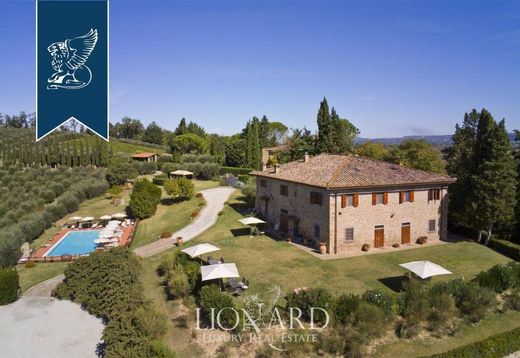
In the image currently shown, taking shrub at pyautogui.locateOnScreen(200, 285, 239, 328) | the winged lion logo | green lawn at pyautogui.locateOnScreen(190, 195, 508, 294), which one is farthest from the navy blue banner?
green lawn at pyautogui.locateOnScreen(190, 195, 508, 294)

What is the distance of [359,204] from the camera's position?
2920 cm

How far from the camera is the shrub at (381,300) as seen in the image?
18.5 metres

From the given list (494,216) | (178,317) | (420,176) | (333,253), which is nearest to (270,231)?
(333,253)

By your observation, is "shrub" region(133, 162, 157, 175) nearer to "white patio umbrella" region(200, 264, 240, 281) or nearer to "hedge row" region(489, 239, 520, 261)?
"white patio umbrella" region(200, 264, 240, 281)

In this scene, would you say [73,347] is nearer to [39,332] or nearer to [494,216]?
[39,332]

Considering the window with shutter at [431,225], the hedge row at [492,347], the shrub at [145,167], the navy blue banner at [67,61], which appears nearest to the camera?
the hedge row at [492,347]

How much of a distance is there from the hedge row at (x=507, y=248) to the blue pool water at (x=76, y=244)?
34178mm

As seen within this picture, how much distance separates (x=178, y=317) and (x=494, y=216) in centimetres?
2537

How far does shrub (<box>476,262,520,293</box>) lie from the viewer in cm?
2148

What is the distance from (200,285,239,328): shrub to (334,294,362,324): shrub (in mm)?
4947

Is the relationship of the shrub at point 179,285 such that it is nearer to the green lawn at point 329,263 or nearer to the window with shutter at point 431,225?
the green lawn at point 329,263

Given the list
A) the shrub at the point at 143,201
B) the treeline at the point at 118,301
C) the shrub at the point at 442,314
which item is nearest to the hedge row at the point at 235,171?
the shrub at the point at 143,201

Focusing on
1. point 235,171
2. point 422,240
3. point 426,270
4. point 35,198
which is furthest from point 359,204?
point 235,171

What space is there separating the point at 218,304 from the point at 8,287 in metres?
14.0
